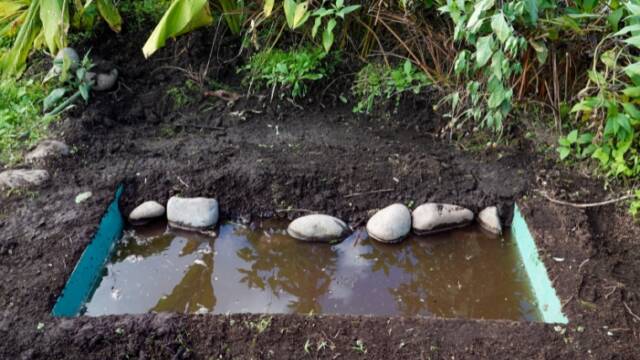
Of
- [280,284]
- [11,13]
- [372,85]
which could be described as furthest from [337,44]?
[11,13]

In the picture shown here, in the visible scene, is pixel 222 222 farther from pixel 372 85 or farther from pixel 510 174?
pixel 510 174

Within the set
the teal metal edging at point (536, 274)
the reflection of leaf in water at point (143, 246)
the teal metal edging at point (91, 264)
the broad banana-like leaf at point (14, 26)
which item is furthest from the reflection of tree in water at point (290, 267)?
the broad banana-like leaf at point (14, 26)

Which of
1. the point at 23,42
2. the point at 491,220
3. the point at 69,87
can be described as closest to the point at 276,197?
the point at 491,220

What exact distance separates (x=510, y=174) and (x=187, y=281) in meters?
1.86

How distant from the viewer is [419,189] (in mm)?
3303

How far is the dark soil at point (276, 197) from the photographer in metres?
2.36

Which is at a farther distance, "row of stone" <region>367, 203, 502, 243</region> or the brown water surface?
"row of stone" <region>367, 203, 502, 243</region>

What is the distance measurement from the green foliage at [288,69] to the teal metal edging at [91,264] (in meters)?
1.26

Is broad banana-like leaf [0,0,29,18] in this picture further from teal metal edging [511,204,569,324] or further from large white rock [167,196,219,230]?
teal metal edging [511,204,569,324]

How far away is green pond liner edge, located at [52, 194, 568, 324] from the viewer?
2671mm

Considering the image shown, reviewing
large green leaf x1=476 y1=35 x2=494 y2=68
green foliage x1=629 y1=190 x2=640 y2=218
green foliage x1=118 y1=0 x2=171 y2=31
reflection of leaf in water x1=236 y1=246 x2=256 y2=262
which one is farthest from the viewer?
green foliage x1=118 y1=0 x2=171 y2=31

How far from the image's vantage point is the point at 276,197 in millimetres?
3307

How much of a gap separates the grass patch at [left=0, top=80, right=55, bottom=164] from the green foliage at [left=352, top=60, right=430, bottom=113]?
79.1 inches

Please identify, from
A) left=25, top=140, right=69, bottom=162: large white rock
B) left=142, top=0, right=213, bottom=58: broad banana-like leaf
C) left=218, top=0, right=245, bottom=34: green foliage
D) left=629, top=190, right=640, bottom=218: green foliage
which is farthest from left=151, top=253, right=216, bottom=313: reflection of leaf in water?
left=629, top=190, right=640, bottom=218: green foliage
